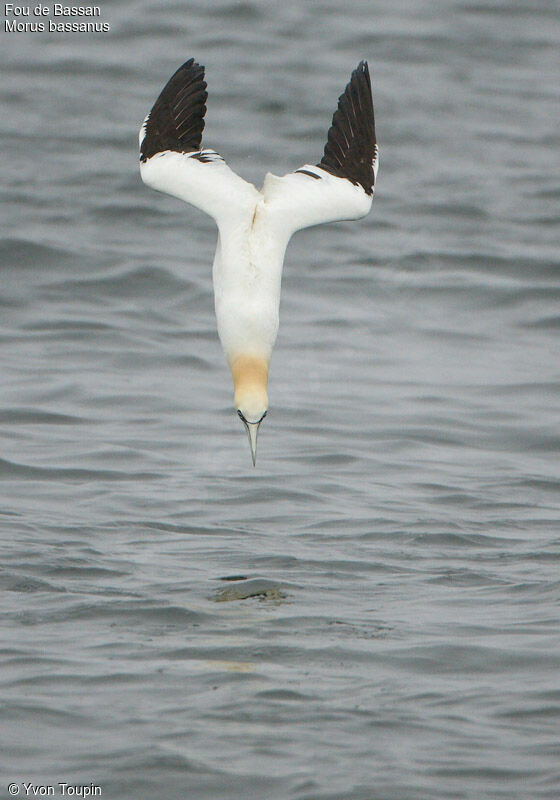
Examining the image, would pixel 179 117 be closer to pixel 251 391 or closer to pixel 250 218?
pixel 250 218

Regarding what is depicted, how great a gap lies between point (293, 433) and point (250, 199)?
12.1 ft

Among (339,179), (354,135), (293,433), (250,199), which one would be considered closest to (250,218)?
(250,199)

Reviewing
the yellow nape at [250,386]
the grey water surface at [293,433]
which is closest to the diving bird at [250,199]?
the yellow nape at [250,386]

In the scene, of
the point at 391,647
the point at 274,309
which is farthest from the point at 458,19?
the point at 391,647

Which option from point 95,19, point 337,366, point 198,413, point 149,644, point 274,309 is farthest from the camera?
point 95,19

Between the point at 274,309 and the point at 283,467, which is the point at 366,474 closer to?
the point at 283,467

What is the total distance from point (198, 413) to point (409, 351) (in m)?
2.85

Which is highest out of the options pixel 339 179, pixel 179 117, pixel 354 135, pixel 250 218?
pixel 179 117

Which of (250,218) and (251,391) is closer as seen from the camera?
(251,391)

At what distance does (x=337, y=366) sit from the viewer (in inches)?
603

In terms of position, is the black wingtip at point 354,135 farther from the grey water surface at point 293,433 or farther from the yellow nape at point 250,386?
the grey water surface at point 293,433

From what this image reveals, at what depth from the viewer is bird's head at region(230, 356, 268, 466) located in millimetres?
9805

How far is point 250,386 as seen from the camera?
9.85 meters

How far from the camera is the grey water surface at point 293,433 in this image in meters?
7.63
